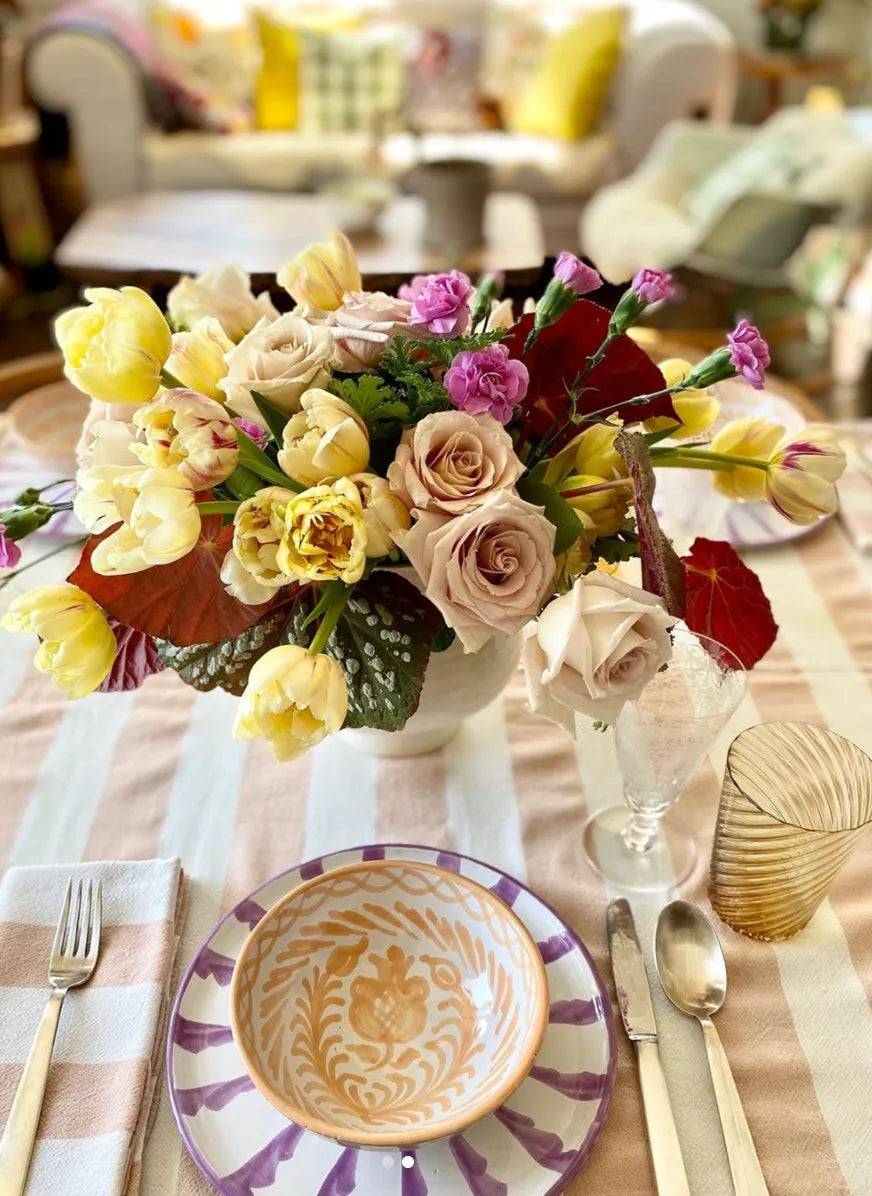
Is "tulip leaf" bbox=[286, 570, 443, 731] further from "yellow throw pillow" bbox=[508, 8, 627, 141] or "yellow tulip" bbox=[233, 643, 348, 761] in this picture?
"yellow throw pillow" bbox=[508, 8, 627, 141]

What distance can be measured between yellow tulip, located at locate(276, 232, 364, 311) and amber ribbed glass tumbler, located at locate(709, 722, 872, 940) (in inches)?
14.3

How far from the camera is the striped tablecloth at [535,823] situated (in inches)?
20.3

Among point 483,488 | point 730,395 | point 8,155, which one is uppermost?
point 483,488

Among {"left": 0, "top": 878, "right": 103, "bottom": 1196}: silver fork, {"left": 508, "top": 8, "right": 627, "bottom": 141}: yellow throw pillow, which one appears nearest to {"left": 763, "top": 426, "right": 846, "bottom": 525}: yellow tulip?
{"left": 0, "top": 878, "right": 103, "bottom": 1196}: silver fork

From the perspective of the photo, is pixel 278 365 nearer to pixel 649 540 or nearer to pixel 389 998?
pixel 649 540

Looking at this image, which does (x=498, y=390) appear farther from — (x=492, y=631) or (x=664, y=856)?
(x=664, y=856)

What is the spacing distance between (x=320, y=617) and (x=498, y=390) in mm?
158

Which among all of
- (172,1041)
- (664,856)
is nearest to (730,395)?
(664,856)

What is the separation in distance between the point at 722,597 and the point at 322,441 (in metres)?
0.24

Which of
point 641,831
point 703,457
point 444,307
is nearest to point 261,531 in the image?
point 444,307

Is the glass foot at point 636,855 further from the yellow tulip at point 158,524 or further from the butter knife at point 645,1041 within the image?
the yellow tulip at point 158,524

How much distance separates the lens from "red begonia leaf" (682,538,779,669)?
0.54 m

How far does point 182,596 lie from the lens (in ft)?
1.67

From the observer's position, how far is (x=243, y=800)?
710mm
